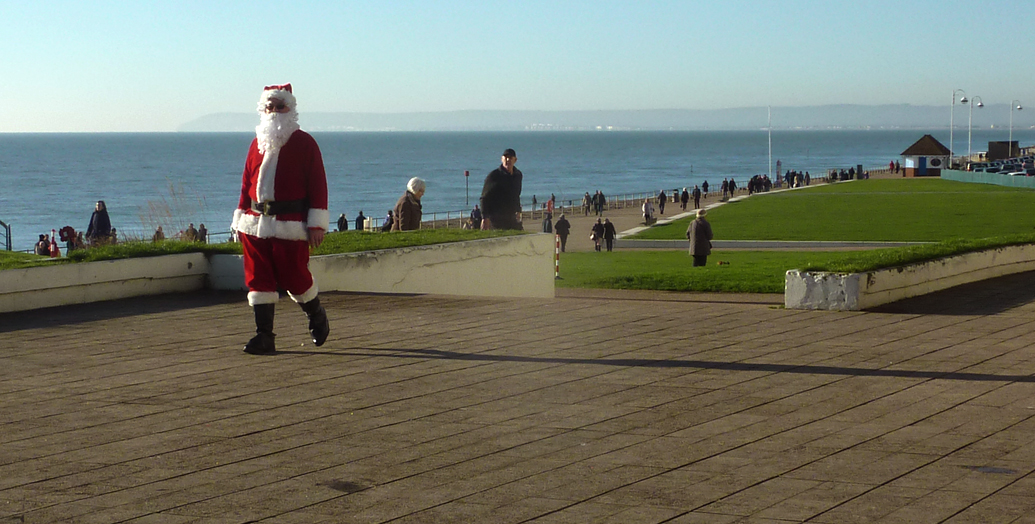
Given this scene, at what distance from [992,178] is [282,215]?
53987 mm

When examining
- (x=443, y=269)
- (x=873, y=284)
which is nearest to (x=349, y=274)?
(x=443, y=269)

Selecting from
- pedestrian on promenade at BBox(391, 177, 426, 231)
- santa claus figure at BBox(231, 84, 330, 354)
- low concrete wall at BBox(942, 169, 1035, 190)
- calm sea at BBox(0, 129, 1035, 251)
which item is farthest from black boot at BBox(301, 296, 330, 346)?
low concrete wall at BBox(942, 169, 1035, 190)

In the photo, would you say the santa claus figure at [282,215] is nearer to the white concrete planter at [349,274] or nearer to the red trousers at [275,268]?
the red trousers at [275,268]

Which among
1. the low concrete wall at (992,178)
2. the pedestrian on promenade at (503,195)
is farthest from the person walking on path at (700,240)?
the low concrete wall at (992,178)

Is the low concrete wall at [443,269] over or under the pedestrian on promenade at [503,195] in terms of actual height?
under

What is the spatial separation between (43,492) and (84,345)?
3238mm

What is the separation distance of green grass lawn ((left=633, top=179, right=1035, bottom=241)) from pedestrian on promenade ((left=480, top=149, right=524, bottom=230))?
16505mm

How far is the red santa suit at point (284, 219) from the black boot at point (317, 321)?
0.04 meters

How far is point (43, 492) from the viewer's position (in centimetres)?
406

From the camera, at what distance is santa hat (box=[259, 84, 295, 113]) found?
7.09 m

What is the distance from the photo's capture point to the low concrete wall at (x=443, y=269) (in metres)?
9.78

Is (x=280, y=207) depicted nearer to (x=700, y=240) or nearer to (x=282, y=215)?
(x=282, y=215)

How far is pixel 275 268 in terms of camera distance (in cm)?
710

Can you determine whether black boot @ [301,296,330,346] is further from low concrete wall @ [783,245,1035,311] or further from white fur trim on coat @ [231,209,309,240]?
low concrete wall @ [783,245,1035,311]
